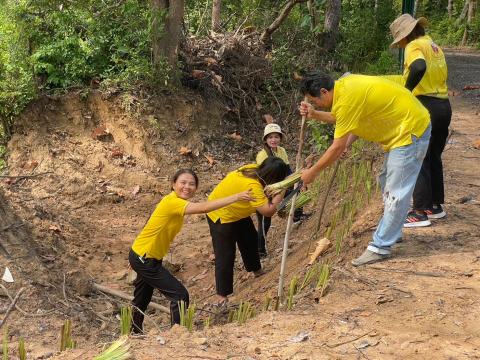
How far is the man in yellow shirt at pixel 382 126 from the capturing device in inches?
162

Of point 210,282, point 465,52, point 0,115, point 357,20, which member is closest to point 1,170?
point 0,115

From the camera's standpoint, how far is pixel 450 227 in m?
5.25

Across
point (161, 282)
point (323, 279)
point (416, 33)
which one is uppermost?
point (416, 33)

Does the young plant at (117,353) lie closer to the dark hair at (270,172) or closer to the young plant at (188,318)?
the young plant at (188,318)

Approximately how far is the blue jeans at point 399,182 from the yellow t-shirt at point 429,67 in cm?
79

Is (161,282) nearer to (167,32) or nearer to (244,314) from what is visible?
(244,314)

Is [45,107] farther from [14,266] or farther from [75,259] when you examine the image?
[14,266]

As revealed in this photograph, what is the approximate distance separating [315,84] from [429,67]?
57.1 inches

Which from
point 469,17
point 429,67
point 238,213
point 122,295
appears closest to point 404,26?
point 429,67

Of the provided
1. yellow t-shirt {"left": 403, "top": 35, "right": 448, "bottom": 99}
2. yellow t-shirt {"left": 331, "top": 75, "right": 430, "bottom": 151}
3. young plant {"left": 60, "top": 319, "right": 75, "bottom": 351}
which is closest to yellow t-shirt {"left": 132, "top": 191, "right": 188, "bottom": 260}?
young plant {"left": 60, "top": 319, "right": 75, "bottom": 351}

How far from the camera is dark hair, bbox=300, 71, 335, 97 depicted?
4.10 meters

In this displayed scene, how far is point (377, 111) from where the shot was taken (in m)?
4.27

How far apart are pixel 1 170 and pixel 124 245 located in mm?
2942

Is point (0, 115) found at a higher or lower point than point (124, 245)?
higher
